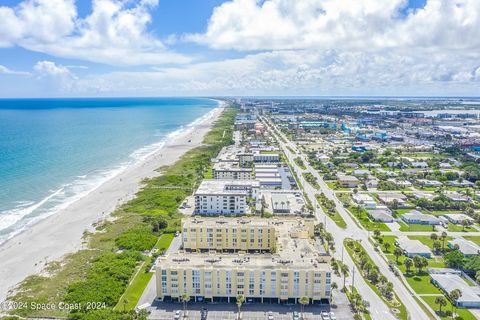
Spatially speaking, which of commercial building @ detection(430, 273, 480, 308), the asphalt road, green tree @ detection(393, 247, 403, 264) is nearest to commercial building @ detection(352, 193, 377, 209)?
the asphalt road

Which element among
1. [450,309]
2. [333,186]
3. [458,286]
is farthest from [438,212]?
[450,309]

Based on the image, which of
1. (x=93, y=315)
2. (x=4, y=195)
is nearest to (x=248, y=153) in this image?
(x=4, y=195)

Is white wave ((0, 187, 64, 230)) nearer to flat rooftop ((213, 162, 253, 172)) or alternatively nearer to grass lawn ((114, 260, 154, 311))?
grass lawn ((114, 260, 154, 311))

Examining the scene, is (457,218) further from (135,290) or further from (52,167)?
(52,167)

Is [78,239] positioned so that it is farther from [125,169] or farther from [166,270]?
[125,169]

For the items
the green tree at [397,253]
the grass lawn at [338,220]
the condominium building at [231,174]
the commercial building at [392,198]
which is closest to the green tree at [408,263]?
the green tree at [397,253]

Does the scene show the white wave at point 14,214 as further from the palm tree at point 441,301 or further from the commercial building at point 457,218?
the commercial building at point 457,218
